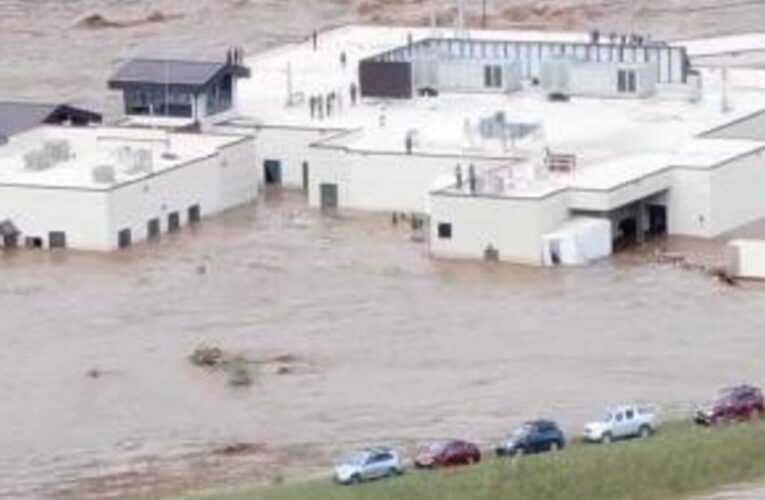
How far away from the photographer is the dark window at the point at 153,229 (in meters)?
26.5

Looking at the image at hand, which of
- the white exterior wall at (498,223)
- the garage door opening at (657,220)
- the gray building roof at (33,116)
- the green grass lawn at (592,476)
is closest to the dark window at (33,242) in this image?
the gray building roof at (33,116)

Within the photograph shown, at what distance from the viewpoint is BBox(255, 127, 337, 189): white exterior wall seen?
1119 inches

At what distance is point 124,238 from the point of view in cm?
2616

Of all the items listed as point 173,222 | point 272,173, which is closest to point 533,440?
point 173,222

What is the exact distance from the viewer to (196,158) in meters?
27.2

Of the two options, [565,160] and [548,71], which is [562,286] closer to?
[565,160]

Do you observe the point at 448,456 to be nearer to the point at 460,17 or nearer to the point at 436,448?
the point at 436,448

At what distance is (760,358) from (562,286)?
117 inches

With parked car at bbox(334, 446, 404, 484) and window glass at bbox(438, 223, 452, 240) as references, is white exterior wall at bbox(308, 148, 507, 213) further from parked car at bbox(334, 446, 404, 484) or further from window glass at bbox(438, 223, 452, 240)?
parked car at bbox(334, 446, 404, 484)

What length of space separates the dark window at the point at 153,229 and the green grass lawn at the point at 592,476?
27.5ft

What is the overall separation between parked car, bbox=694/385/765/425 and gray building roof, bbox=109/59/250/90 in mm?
10188

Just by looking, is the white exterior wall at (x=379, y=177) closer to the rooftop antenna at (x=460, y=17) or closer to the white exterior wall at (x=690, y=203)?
the white exterior wall at (x=690, y=203)

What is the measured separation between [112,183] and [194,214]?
1.24m

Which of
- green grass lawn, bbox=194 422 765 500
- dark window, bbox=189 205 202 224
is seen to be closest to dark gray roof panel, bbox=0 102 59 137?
dark window, bbox=189 205 202 224
